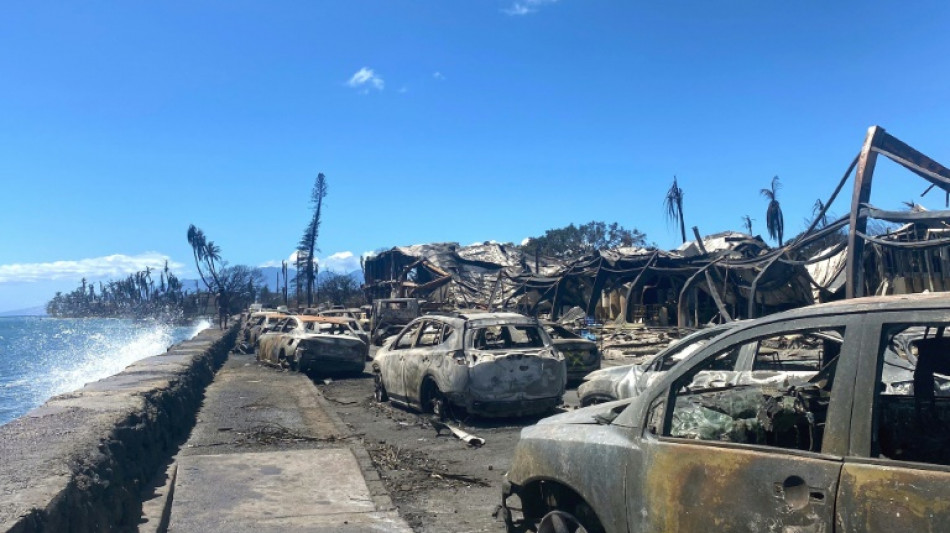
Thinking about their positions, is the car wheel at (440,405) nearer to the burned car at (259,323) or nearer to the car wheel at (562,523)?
the car wheel at (562,523)

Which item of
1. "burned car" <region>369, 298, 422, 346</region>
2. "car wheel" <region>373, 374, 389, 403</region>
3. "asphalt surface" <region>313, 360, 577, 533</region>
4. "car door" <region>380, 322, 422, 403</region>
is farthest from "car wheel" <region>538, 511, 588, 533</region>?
"burned car" <region>369, 298, 422, 346</region>

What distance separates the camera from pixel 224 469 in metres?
7.60

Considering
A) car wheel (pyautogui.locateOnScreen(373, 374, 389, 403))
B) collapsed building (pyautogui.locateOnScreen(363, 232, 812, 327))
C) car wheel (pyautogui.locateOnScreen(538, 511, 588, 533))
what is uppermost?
collapsed building (pyautogui.locateOnScreen(363, 232, 812, 327))

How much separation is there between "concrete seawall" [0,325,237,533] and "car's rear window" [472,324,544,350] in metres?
4.21

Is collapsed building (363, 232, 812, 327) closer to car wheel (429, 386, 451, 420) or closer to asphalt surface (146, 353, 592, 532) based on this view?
car wheel (429, 386, 451, 420)

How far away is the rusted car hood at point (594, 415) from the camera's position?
385 centimetres

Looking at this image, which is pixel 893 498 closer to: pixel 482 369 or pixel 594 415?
pixel 594 415

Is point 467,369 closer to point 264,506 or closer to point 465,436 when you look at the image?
point 465,436

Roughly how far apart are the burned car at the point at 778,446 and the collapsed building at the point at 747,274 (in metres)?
10.8

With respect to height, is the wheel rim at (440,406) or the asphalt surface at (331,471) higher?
the wheel rim at (440,406)

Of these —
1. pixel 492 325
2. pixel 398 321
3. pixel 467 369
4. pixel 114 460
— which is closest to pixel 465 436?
Answer: pixel 467 369

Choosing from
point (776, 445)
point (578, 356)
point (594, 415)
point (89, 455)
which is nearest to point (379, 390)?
point (578, 356)

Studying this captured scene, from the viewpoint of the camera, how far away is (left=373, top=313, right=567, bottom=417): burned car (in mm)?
9734

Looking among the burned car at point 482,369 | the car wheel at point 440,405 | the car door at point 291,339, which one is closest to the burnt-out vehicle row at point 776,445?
the burned car at point 482,369
